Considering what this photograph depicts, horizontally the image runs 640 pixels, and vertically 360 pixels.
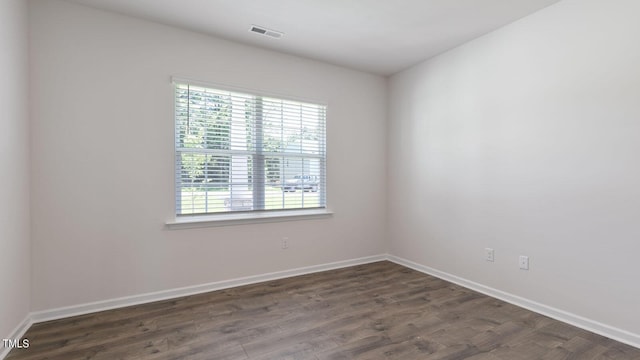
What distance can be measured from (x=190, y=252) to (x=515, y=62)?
3622mm

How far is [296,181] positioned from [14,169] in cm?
244

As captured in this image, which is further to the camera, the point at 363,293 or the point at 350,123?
the point at 350,123

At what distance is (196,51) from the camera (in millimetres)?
2992

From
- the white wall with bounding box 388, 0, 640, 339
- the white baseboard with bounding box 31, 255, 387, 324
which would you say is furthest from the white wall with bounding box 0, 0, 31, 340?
the white wall with bounding box 388, 0, 640, 339

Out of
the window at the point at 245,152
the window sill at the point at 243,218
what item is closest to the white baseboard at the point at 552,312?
Result: the window sill at the point at 243,218

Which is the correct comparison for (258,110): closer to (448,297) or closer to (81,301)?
(81,301)

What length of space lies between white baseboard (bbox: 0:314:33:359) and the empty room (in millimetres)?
17

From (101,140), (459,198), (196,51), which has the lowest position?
(459,198)

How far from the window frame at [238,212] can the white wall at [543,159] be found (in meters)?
1.25

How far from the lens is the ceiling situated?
2.51 meters

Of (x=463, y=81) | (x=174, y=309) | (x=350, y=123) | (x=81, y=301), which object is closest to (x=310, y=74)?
(x=350, y=123)

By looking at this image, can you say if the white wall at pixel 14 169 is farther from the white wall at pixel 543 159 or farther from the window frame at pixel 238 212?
the white wall at pixel 543 159

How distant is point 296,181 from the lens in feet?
12.0

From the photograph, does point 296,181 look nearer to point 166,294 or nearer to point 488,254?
point 166,294
